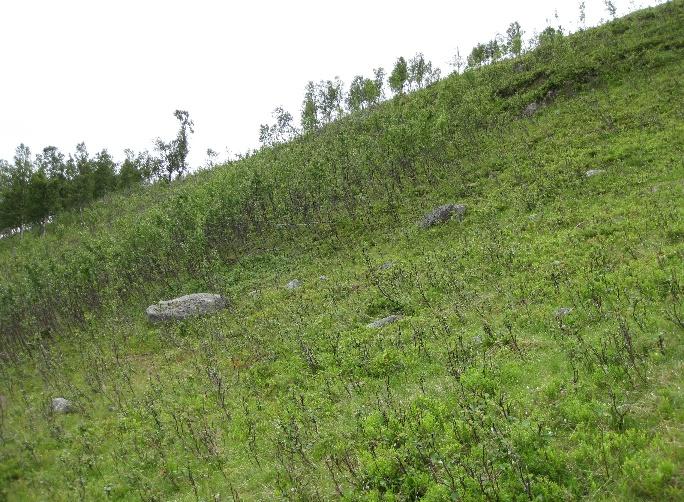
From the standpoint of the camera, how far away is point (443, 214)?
33.0 m

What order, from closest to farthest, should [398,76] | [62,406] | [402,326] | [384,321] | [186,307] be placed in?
[402,326]
[62,406]
[384,321]
[186,307]
[398,76]

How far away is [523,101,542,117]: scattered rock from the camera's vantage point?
160 ft

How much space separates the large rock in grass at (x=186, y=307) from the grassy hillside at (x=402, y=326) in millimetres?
1221

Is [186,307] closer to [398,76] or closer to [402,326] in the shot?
[402,326]

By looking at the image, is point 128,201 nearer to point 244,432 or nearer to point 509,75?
point 509,75

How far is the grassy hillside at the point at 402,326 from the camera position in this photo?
9.55 m

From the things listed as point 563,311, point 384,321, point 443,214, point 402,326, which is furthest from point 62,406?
point 443,214

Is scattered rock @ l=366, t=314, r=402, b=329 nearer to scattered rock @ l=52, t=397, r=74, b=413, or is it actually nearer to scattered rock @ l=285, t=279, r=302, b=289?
scattered rock @ l=285, t=279, r=302, b=289

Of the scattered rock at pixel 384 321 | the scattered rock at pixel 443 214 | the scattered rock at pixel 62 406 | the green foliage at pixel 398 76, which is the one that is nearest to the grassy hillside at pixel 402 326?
the scattered rock at pixel 62 406

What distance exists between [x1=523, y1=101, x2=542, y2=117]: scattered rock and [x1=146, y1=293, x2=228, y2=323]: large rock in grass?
37.1 meters

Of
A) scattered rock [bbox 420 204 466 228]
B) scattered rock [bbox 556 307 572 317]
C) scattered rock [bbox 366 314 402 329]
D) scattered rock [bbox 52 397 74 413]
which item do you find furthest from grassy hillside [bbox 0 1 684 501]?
scattered rock [bbox 420 204 466 228]

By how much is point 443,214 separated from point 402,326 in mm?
16076

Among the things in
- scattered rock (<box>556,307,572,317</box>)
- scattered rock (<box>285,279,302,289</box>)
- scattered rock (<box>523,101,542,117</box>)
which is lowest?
scattered rock (<box>556,307,572,317</box>)

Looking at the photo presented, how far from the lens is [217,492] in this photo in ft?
37.9
